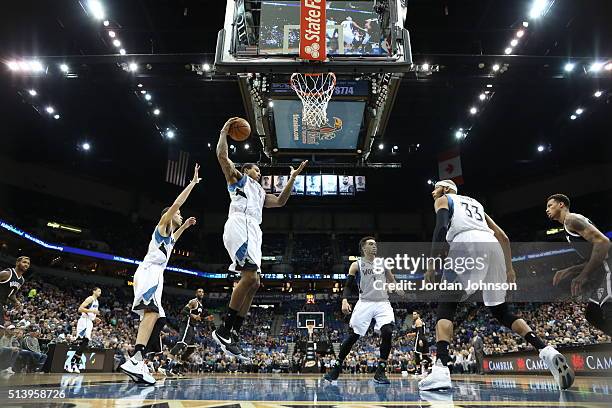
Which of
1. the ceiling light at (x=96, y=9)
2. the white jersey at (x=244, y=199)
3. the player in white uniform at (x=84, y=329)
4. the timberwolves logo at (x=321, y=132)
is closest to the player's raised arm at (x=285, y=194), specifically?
Result: the white jersey at (x=244, y=199)

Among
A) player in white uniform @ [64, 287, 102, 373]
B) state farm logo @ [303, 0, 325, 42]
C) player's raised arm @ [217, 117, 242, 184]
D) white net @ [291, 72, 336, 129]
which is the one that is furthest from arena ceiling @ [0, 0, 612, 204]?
player's raised arm @ [217, 117, 242, 184]

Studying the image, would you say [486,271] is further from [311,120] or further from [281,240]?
[281,240]

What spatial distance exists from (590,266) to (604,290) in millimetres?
621

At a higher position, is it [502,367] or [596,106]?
[596,106]

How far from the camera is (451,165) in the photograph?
1894 cm

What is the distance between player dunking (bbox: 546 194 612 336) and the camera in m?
4.09

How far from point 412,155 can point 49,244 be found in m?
20.8

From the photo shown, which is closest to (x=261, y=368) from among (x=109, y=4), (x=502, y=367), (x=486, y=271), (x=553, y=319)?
(x=502, y=367)

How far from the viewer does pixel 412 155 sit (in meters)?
23.1

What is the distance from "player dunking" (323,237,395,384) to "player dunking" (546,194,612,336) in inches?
90.8

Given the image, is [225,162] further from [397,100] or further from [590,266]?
[397,100]

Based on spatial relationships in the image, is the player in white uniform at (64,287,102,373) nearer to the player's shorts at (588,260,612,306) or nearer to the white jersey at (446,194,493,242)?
the white jersey at (446,194,493,242)

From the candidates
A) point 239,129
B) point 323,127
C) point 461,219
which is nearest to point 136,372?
point 239,129

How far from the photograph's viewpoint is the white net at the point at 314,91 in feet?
27.3
